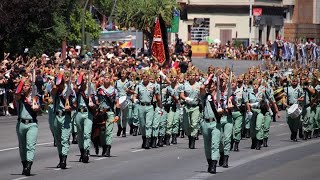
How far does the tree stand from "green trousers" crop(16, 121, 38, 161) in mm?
41190

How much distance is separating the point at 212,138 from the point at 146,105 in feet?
23.4

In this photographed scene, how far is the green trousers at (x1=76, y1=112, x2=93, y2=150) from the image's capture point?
2519cm

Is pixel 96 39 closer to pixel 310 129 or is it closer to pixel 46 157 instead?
pixel 310 129

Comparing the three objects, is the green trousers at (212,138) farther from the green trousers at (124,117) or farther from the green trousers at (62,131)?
the green trousers at (124,117)

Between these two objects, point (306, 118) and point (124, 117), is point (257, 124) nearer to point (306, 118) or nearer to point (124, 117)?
point (124, 117)

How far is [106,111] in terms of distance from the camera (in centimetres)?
2719

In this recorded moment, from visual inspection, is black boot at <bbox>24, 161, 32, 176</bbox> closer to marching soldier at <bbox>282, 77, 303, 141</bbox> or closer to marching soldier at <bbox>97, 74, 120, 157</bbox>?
marching soldier at <bbox>97, 74, 120, 157</bbox>

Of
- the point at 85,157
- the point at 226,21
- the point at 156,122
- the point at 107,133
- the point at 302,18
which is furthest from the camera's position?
the point at 302,18

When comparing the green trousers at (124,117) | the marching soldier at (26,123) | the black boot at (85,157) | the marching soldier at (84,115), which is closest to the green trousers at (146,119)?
the green trousers at (124,117)

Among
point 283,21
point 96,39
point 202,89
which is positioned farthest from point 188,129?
point 283,21

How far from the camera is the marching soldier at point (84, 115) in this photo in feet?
82.8

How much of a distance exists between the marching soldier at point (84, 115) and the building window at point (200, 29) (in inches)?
2225

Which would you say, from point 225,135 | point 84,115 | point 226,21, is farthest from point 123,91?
point 226,21

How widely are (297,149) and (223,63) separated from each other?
33799mm
